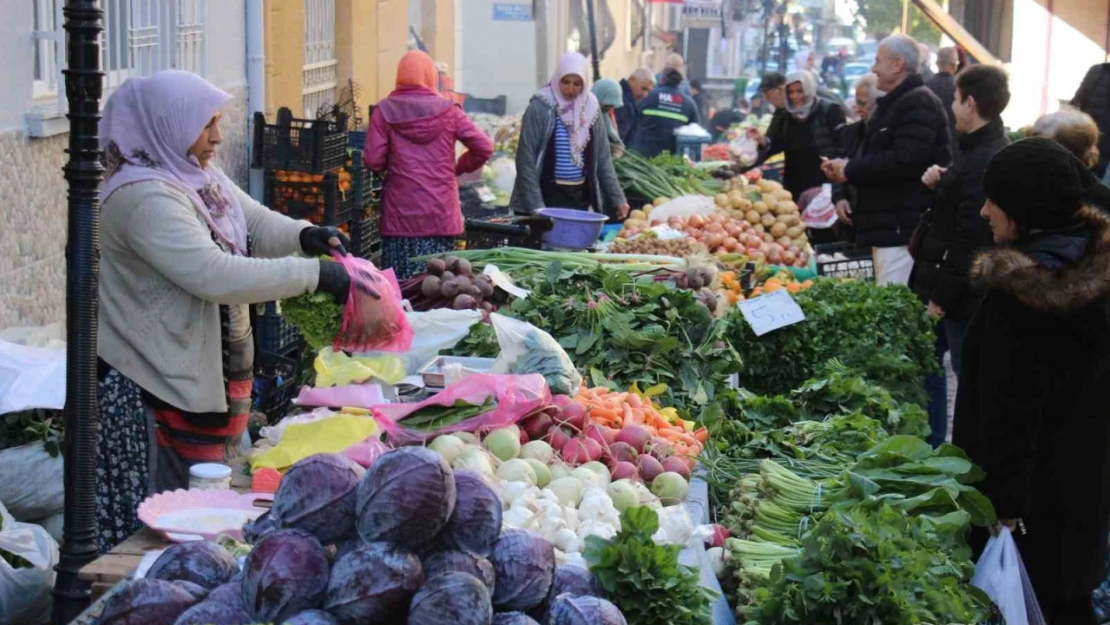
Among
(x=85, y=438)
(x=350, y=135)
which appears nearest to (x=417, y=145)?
(x=350, y=135)

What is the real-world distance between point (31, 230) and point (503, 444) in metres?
2.86

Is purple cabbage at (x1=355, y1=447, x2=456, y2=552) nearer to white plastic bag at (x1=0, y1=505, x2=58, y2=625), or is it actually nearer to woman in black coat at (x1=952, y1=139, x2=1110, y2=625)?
white plastic bag at (x1=0, y1=505, x2=58, y2=625)

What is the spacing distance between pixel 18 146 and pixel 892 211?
534 centimetres

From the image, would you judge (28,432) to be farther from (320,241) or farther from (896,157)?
(896,157)

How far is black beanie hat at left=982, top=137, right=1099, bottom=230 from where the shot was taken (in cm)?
409

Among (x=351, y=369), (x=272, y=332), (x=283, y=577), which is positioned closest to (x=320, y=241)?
(x=351, y=369)

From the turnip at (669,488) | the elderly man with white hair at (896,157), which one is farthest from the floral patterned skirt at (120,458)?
the elderly man with white hair at (896,157)

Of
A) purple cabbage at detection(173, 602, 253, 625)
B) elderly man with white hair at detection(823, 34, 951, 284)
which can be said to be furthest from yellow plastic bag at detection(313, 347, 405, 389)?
elderly man with white hair at detection(823, 34, 951, 284)

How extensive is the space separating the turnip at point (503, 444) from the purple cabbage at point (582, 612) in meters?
1.45

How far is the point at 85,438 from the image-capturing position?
11.0 ft

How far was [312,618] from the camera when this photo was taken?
2.22m

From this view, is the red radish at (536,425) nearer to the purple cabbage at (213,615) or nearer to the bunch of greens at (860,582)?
the bunch of greens at (860,582)

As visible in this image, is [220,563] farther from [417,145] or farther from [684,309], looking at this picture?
[417,145]

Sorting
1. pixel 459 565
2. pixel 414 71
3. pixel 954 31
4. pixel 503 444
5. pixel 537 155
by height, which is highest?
pixel 954 31
